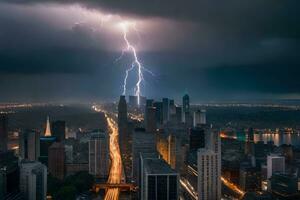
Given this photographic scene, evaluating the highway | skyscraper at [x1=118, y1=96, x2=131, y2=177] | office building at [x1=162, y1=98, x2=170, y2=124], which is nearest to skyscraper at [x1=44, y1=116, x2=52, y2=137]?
the highway

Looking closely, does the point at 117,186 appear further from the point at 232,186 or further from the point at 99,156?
the point at 232,186

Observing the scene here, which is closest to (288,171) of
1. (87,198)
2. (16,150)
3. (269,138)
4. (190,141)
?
(190,141)

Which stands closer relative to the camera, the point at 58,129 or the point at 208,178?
the point at 208,178

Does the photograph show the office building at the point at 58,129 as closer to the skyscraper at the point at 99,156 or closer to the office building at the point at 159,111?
the skyscraper at the point at 99,156

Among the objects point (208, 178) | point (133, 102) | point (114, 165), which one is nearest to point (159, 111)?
point (133, 102)

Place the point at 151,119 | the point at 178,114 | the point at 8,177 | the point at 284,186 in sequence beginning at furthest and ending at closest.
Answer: the point at 178,114 < the point at 151,119 < the point at 284,186 < the point at 8,177

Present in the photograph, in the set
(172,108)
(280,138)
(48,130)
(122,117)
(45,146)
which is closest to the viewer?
(45,146)
